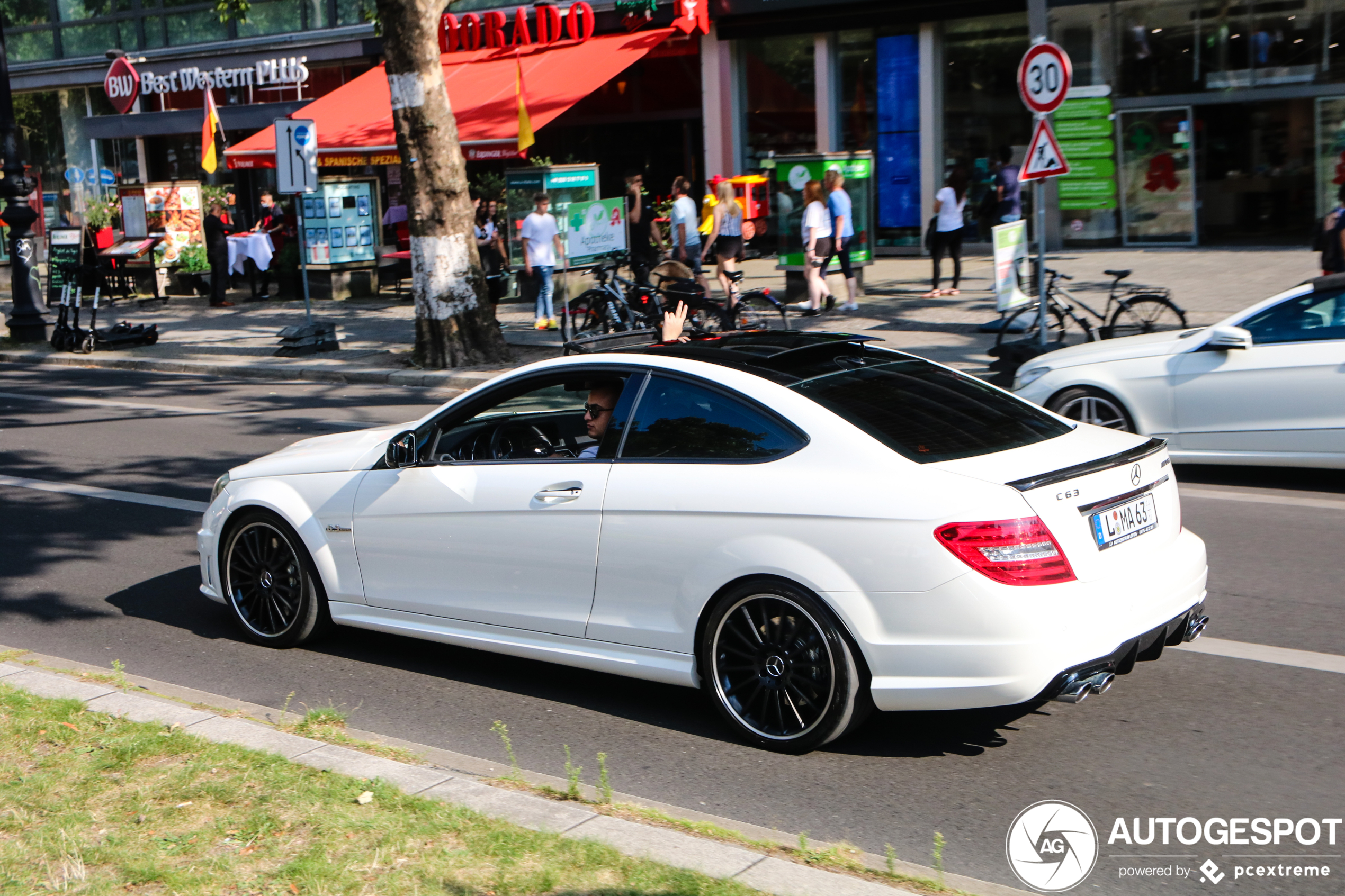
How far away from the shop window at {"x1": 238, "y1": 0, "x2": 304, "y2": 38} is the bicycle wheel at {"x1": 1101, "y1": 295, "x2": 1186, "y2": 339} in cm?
2283

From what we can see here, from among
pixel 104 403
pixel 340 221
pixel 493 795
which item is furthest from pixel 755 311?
pixel 493 795

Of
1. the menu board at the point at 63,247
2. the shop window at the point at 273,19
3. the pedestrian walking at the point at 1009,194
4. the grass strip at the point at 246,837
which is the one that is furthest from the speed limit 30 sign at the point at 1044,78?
the shop window at the point at 273,19

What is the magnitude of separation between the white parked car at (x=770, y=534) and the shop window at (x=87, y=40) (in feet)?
106

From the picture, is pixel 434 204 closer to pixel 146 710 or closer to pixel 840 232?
pixel 840 232

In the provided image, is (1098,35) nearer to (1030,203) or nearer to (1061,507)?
(1030,203)

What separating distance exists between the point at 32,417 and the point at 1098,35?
1796 centimetres

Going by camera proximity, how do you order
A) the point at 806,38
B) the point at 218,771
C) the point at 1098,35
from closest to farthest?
the point at 218,771 < the point at 1098,35 < the point at 806,38

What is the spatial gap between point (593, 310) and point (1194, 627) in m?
12.6

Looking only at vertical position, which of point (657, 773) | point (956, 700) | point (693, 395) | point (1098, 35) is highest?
point (1098, 35)

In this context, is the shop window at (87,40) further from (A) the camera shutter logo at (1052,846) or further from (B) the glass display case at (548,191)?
(A) the camera shutter logo at (1052,846)

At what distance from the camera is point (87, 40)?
34.6 m

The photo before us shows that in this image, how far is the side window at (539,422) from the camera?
5496 mm

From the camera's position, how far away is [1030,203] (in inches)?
945

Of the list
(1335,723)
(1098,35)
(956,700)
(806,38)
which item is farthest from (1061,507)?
(806,38)
